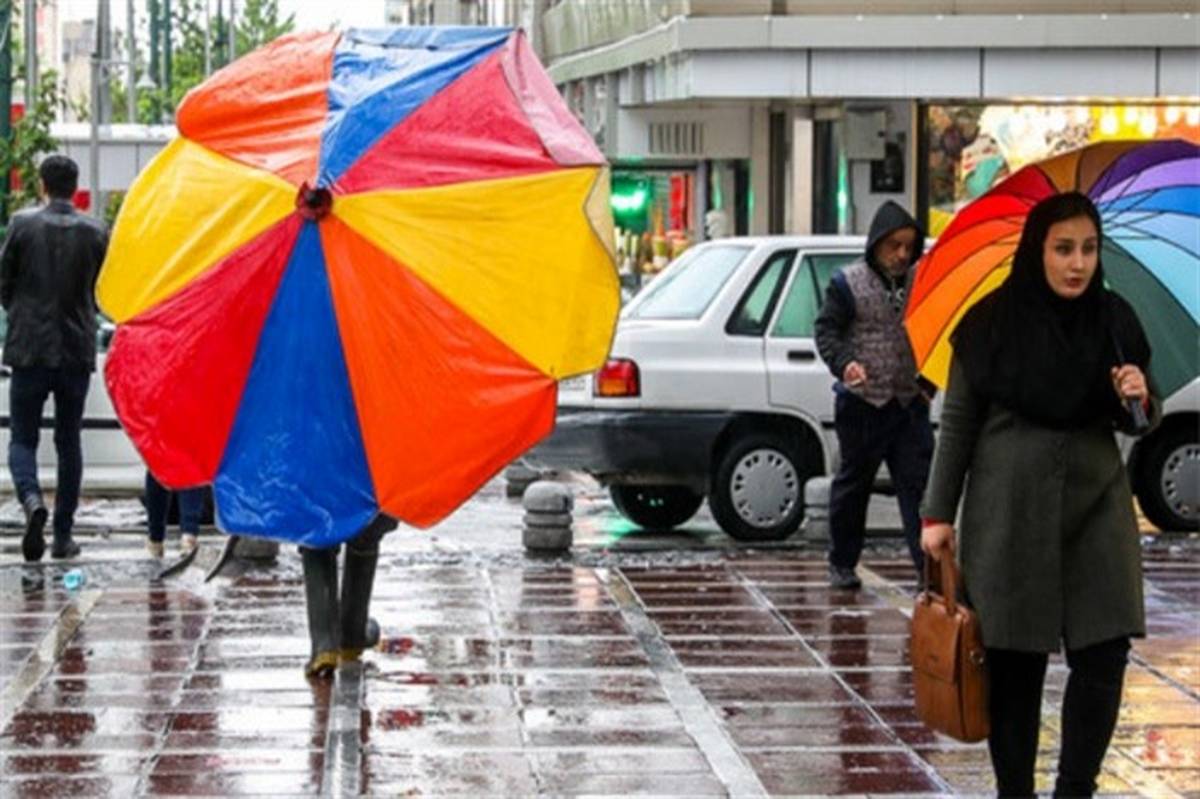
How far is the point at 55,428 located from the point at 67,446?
15 centimetres

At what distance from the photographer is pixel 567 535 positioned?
50.6 ft

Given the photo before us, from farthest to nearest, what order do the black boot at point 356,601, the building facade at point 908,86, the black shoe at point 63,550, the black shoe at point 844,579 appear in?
the building facade at point 908,86 → the black shoe at point 63,550 → the black shoe at point 844,579 → the black boot at point 356,601

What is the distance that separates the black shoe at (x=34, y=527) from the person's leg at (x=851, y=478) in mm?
3885

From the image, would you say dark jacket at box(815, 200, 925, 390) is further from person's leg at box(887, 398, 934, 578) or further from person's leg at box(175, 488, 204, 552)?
person's leg at box(175, 488, 204, 552)

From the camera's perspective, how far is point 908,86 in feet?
86.1

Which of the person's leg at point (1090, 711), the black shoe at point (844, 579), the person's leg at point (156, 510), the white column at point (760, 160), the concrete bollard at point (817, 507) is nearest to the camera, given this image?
the person's leg at point (1090, 711)

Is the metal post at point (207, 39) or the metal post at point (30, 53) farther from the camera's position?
the metal post at point (207, 39)

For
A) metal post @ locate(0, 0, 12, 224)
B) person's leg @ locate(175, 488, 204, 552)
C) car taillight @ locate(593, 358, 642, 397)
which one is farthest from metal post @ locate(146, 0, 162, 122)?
person's leg @ locate(175, 488, 204, 552)

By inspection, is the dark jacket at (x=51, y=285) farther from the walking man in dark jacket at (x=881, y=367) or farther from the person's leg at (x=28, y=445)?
the walking man in dark jacket at (x=881, y=367)

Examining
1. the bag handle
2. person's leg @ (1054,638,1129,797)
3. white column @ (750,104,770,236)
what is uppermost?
white column @ (750,104,770,236)

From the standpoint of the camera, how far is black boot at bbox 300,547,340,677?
10953mm

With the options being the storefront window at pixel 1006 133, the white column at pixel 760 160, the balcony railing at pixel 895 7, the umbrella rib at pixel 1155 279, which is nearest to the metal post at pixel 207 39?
the white column at pixel 760 160

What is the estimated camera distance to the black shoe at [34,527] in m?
14.6

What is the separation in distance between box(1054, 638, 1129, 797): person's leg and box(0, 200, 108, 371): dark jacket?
25.7 ft
